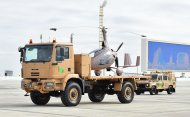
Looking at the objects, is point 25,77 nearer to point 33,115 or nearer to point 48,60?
point 48,60

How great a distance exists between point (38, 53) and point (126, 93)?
5.70 m

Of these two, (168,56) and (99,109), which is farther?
(168,56)

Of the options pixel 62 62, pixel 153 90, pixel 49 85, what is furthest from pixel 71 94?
pixel 153 90

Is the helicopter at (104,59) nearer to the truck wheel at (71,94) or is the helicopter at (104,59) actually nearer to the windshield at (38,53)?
the truck wheel at (71,94)

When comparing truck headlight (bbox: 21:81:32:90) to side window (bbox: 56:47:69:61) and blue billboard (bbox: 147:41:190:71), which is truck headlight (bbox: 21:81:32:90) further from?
blue billboard (bbox: 147:41:190:71)

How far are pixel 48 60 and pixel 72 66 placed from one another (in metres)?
1.35

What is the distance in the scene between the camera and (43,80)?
2139cm

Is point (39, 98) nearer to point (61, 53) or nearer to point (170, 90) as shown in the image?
point (61, 53)

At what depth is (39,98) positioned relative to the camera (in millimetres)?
23203

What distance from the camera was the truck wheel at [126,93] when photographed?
2455 centimetres

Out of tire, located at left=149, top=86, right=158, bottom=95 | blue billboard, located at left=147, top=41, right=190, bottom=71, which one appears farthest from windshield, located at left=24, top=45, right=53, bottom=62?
blue billboard, located at left=147, top=41, right=190, bottom=71

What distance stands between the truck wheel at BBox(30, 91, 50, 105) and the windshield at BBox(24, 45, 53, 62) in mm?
2088

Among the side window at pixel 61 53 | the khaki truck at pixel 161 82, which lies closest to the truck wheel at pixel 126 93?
the side window at pixel 61 53

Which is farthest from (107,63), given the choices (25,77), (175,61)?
(175,61)
